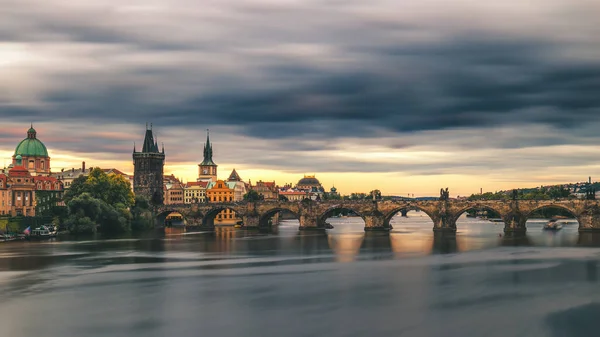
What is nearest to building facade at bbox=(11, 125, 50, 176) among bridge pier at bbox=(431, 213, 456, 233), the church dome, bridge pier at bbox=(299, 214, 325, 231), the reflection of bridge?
the church dome

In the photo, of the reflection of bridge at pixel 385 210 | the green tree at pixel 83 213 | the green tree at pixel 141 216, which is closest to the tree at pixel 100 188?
the green tree at pixel 141 216

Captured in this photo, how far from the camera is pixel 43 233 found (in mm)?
99625

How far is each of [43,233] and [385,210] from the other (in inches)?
2220

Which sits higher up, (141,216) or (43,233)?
(141,216)

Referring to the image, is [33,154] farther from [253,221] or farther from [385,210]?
[385,210]

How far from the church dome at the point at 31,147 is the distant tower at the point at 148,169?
24407 millimetres

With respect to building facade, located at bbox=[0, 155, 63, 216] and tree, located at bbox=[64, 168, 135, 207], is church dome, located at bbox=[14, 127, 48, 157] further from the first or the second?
tree, located at bbox=[64, 168, 135, 207]

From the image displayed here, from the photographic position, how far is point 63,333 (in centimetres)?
3716

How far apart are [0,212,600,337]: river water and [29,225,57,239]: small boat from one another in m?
16.2

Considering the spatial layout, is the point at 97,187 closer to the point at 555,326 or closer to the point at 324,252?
the point at 324,252

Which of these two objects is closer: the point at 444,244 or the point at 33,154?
the point at 444,244

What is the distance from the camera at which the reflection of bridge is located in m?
110

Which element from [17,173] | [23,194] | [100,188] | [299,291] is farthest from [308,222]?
[299,291]

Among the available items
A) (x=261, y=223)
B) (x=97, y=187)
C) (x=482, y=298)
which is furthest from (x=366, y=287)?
(x=261, y=223)
